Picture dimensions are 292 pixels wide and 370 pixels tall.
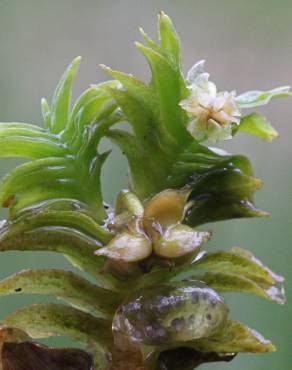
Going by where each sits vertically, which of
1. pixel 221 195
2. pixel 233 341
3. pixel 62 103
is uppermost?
pixel 62 103

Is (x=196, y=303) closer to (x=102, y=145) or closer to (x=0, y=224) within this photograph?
(x=0, y=224)

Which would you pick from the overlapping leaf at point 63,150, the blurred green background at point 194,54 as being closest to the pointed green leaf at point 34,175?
the overlapping leaf at point 63,150

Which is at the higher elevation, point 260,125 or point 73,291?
point 260,125

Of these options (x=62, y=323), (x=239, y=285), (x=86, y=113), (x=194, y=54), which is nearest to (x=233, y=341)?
(x=239, y=285)

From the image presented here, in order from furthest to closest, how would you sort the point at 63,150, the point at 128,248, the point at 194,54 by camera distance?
the point at 194,54 → the point at 63,150 → the point at 128,248

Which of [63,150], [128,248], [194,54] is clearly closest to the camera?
[128,248]

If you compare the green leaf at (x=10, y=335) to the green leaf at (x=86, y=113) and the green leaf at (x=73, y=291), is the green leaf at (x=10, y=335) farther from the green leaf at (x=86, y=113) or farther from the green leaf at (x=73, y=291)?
the green leaf at (x=86, y=113)

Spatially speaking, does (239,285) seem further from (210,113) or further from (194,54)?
A: (194,54)

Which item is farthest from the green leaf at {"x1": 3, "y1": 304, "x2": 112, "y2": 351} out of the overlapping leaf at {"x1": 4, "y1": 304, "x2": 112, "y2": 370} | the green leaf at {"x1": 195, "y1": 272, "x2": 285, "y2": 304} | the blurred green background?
the blurred green background
